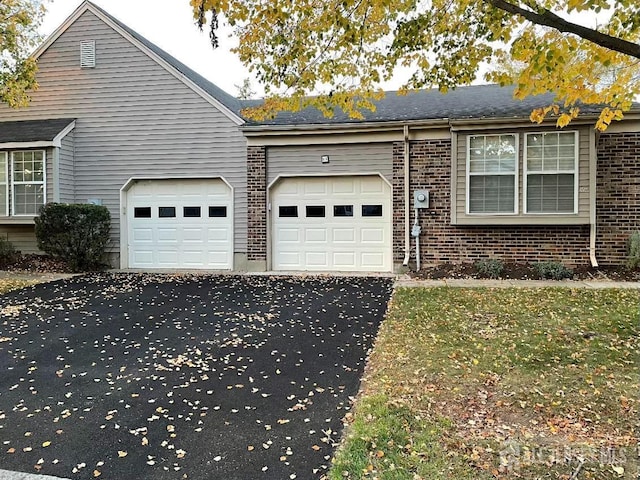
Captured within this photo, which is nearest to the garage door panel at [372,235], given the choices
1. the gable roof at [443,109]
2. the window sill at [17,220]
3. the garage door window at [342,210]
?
the garage door window at [342,210]

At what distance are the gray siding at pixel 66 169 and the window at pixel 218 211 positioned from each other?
12.1ft

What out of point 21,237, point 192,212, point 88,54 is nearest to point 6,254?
point 21,237

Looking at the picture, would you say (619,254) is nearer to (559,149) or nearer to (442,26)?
(559,149)

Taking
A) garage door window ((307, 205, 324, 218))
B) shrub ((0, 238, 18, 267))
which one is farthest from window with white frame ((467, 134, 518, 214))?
shrub ((0, 238, 18, 267))

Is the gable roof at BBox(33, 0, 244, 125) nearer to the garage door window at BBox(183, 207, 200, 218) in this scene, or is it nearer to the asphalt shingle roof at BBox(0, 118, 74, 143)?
the asphalt shingle roof at BBox(0, 118, 74, 143)

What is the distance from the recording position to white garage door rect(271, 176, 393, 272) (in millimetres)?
10570

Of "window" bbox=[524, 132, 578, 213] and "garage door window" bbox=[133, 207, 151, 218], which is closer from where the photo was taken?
"window" bbox=[524, 132, 578, 213]

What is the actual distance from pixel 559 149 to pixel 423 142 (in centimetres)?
268

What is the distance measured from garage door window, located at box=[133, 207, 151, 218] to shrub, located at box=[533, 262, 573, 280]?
9.09m

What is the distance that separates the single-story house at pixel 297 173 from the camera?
9.30m

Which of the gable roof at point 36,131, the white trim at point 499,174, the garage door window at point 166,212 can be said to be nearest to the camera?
the white trim at point 499,174

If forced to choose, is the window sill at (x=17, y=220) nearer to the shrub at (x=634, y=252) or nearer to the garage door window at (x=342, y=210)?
the garage door window at (x=342, y=210)

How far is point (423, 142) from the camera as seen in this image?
10.1 metres

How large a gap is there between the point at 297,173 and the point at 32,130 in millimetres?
6866
